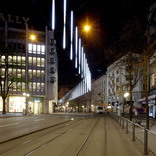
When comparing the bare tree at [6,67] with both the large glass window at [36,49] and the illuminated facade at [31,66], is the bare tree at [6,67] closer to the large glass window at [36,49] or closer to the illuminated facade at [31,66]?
the illuminated facade at [31,66]

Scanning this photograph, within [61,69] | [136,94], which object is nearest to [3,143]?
[136,94]

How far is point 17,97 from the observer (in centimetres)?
6072

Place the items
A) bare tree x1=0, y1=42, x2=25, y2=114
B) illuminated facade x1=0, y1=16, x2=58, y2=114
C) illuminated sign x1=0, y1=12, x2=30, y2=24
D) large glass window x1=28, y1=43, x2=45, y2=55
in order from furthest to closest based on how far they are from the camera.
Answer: large glass window x1=28, y1=43, x2=45, y2=55 < illuminated sign x1=0, y1=12, x2=30, y2=24 < illuminated facade x1=0, y1=16, x2=58, y2=114 < bare tree x1=0, y1=42, x2=25, y2=114

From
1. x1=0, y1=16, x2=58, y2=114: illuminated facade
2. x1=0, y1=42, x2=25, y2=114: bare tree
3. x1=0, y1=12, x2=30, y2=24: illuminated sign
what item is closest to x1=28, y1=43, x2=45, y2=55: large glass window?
x1=0, y1=16, x2=58, y2=114: illuminated facade

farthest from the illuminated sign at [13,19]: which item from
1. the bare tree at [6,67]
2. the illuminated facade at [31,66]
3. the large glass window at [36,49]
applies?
the bare tree at [6,67]

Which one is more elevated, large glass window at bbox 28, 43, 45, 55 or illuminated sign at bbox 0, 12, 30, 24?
illuminated sign at bbox 0, 12, 30, 24

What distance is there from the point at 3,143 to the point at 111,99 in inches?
3278

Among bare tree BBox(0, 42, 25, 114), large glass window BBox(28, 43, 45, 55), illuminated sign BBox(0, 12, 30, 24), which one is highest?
illuminated sign BBox(0, 12, 30, 24)

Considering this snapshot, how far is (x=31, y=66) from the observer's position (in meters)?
60.9

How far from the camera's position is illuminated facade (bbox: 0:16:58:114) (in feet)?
194

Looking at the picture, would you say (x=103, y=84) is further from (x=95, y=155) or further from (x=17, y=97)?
(x=95, y=155)

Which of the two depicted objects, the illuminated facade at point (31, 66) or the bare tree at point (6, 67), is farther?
the illuminated facade at point (31, 66)

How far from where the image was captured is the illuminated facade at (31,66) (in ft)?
194

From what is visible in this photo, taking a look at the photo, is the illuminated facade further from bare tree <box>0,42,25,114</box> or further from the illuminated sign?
bare tree <box>0,42,25,114</box>
